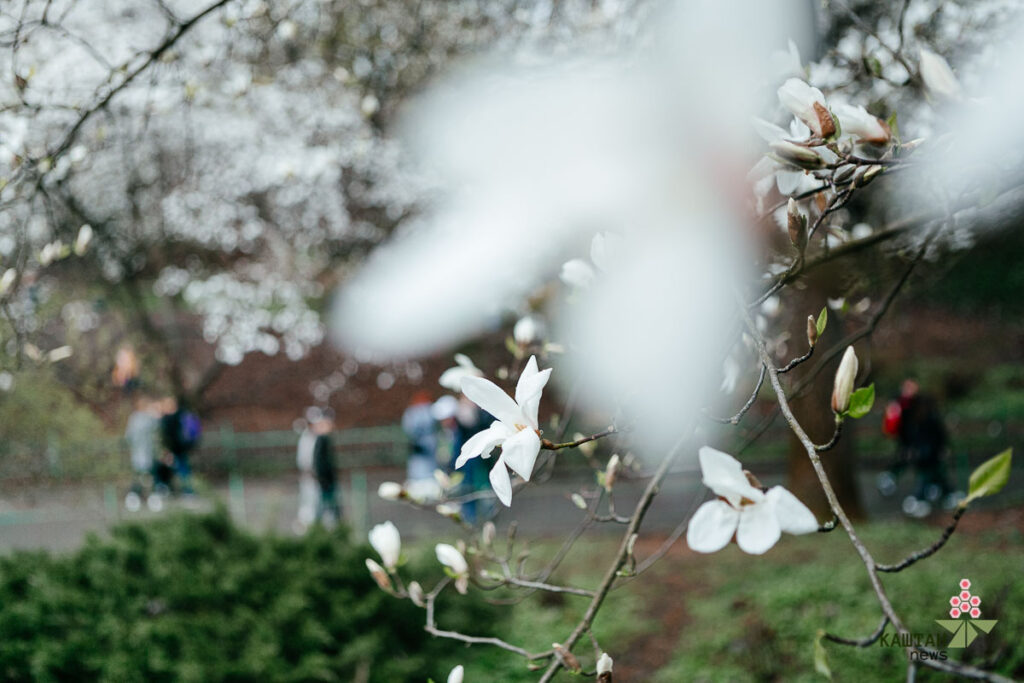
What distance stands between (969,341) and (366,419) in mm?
12747

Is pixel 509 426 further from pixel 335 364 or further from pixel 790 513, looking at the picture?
pixel 335 364

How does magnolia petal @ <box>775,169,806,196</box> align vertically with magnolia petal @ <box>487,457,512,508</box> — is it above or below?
above

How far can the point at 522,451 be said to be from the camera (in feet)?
3.38

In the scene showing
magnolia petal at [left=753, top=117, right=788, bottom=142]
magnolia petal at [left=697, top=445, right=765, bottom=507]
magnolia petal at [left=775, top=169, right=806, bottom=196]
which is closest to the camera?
magnolia petal at [left=697, top=445, right=765, bottom=507]

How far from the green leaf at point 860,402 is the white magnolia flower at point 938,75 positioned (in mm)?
484

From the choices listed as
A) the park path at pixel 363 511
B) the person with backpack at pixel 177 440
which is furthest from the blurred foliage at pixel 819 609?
the person with backpack at pixel 177 440

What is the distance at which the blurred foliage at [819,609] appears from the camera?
361cm

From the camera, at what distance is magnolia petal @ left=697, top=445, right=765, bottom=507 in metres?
1.01

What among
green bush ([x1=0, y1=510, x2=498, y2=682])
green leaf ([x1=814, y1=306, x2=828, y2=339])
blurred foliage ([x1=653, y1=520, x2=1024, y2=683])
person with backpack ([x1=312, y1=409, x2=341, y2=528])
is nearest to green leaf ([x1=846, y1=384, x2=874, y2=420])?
green leaf ([x1=814, y1=306, x2=828, y2=339])

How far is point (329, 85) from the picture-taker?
8102 millimetres

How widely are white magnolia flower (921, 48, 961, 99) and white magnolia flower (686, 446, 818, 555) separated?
68 cm

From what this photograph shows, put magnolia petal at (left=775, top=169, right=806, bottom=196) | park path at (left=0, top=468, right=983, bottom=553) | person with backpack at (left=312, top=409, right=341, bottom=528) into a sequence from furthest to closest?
person with backpack at (left=312, top=409, right=341, bottom=528)
park path at (left=0, top=468, right=983, bottom=553)
magnolia petal at (left=775, top=169, right=806, bottom=196)

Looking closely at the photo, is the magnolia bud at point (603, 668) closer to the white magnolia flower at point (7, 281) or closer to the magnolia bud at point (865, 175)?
the magnolia bud at point (865, 175)

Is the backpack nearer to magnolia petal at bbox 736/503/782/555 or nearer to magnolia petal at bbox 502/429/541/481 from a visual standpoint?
magnolia petal at bbox 502/429/541/481
